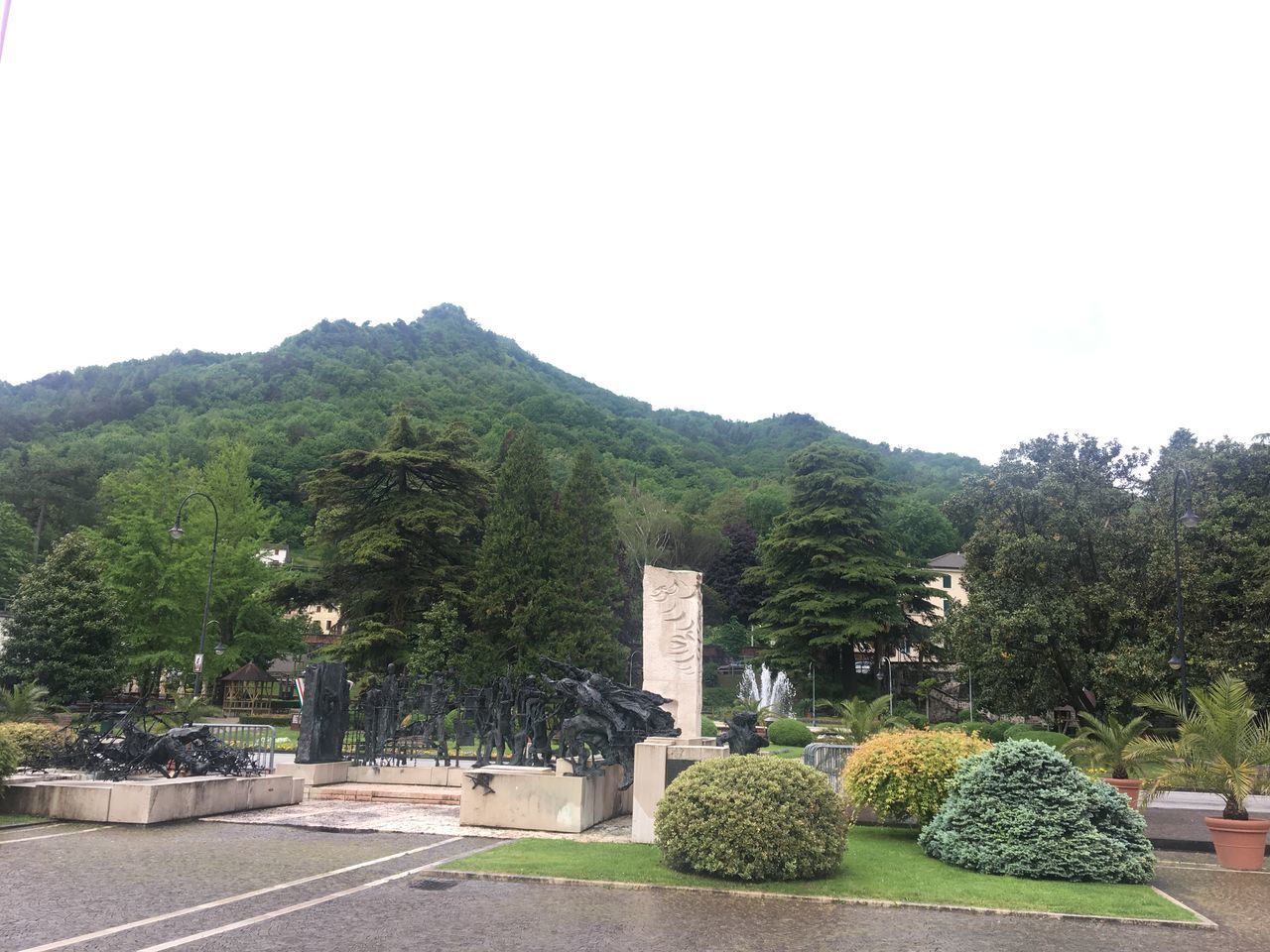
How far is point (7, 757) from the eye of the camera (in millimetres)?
12266

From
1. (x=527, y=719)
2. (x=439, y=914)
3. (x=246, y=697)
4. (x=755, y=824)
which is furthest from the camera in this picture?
(x=246, y=697)

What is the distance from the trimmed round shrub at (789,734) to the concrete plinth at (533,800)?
18.4 metres

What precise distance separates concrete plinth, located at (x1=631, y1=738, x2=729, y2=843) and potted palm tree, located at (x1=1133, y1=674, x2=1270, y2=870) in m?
5.99

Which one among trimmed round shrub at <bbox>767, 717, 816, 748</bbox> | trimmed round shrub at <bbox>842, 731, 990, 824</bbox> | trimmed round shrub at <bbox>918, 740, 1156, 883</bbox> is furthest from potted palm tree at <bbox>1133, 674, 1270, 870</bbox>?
trimmed round shrub at <bbox>767, 717, 816, 748</bbox>

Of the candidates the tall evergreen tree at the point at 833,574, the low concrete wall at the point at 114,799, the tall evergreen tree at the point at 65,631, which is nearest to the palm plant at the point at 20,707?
the tall evergreen tree at the point at 65,631

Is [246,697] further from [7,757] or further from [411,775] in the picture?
[7,757]

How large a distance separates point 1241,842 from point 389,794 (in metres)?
13.0

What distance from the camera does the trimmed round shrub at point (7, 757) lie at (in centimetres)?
1223

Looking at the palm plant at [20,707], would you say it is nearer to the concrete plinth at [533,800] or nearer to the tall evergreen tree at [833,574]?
the concrete plinth at [533,800]

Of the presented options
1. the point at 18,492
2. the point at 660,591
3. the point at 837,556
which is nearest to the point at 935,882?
the point at 660,591

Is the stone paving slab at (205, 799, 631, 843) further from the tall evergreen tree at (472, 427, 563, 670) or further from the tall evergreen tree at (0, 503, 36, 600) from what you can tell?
the tall evergreen tree at (0, 503, 36, 600)

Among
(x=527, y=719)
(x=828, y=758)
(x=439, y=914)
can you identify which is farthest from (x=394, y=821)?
(x=828, y=758)

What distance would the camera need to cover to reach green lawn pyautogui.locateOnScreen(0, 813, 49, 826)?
39.8ft

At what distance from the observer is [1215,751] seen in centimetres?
1121
